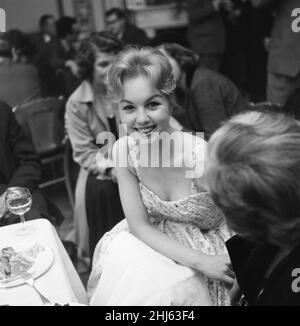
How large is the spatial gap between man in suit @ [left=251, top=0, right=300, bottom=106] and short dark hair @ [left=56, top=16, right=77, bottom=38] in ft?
9.22

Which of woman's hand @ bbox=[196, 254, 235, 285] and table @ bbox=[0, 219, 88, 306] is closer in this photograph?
Answer: table @ bbox=[0, 219, 88, 306]

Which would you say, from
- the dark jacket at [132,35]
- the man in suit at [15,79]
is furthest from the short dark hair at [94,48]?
the dark jacket at [132,35]

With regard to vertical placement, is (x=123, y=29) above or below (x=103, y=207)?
above

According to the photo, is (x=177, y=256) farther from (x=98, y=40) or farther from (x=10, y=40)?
(x=10, y=40)

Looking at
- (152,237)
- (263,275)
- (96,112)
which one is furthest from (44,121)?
(263,275)

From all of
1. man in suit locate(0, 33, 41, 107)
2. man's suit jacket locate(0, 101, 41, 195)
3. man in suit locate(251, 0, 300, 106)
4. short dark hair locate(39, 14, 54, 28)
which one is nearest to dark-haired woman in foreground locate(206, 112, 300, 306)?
man's suit jacket locate(0, 101, 41, 195)

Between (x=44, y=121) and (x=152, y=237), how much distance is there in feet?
5.48

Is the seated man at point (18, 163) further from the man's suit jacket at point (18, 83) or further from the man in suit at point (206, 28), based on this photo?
the man in suit at point (206, 28)

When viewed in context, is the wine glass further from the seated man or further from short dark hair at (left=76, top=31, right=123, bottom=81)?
short dark hair at (left=76, top=31, right=123, bottom=81)

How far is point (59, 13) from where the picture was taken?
18.2 feet

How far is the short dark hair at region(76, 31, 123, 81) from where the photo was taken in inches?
98.0

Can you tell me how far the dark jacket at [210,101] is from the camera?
7.23 ft

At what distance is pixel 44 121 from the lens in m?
2.95

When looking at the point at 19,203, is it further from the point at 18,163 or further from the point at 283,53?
the point at 283,53
